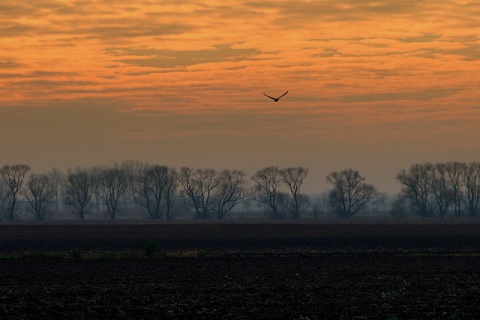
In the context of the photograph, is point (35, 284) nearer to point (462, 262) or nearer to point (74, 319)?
point (74, 319)

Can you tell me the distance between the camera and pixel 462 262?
48.6m

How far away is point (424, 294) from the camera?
3080 cm

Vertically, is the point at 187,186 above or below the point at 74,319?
above

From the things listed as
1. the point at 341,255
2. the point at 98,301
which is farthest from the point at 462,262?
the point at 98,301

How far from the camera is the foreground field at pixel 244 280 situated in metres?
26.3

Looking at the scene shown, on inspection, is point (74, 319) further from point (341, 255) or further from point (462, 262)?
point (341, 255)

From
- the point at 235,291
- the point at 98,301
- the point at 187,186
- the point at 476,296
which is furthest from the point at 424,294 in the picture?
the point at 187,186

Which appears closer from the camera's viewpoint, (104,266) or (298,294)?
(298,294)

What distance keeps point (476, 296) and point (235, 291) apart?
913cm

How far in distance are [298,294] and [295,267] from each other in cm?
1375

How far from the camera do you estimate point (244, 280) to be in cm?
3744

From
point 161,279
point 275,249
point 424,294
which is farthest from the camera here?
point 275,249

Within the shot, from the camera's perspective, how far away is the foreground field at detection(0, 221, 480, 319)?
2631 cm

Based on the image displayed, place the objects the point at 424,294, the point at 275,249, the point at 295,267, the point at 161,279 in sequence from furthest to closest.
Result: the point at 275,249 → the point at 295,267 → the point at 161,279 → the point at 424,294
